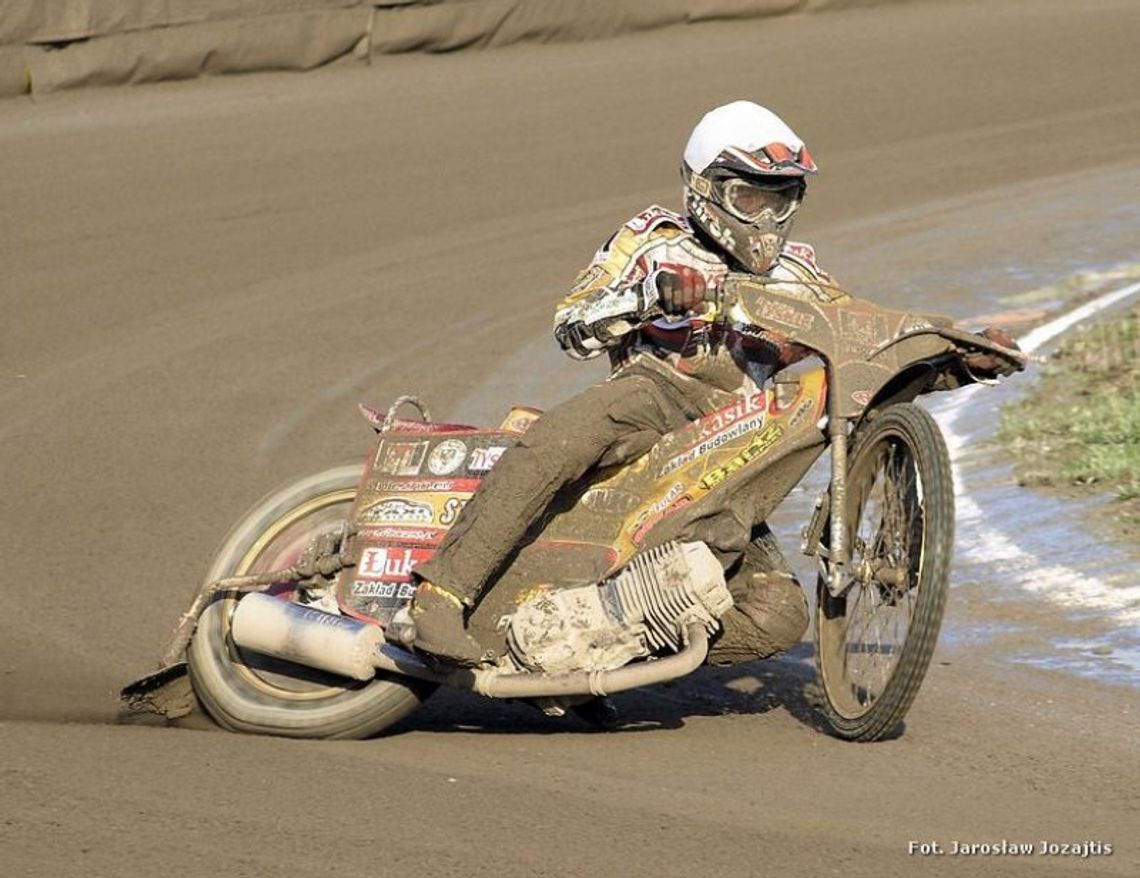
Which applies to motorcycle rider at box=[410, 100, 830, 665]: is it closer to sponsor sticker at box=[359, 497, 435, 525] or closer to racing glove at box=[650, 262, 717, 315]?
racing glove at box=[650, 262, 717, 315]

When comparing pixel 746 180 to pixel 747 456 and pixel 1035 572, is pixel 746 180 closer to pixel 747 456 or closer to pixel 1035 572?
pixel 747 456

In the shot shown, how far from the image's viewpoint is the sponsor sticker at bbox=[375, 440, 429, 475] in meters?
6.70

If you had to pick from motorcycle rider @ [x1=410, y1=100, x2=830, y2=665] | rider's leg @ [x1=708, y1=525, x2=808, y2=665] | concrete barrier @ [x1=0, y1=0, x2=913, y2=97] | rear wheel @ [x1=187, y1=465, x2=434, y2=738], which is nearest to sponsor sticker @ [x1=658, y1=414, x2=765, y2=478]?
motorcycle rider @ [x1=410, y1=100, x2=830, y2=665]

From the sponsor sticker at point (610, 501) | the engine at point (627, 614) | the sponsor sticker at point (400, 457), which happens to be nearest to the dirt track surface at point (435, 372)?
the engine at point (627, 614)

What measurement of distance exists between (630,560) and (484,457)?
2.14ft

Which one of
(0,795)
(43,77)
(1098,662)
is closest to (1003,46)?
(43,77)

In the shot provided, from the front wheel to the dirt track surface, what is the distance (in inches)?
7.2

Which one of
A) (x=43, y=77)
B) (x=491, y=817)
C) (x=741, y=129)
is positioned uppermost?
(x=43, y=77)

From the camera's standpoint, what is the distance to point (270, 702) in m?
6.56

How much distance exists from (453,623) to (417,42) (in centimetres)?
1249

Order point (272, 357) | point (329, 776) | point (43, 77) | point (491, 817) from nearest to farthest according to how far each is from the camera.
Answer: point (491, 817) < point (329, 776) < point (272, 357) < point (43, 77)

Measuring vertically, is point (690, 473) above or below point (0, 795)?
above

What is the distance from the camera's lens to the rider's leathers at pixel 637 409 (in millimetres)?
6148

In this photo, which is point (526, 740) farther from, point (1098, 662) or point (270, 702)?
point (1098, 662)
